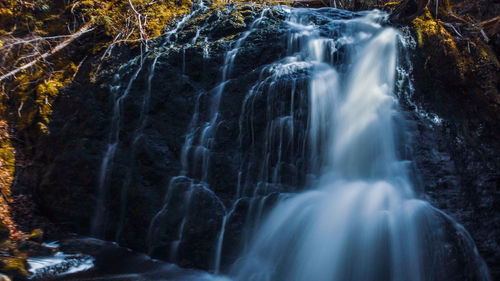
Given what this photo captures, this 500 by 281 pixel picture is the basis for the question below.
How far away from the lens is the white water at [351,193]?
11.5 ft

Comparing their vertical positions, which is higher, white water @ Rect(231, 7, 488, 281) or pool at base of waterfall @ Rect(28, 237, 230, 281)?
white water @ Rect(231, 7, 488, 281)

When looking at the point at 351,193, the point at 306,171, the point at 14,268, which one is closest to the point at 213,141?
the point at 306,171

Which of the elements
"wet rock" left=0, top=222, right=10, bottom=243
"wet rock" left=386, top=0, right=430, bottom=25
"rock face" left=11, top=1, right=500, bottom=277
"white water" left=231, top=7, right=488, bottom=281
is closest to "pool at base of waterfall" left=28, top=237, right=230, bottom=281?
"rock face" left=11, top=1, right=500, bottom=277

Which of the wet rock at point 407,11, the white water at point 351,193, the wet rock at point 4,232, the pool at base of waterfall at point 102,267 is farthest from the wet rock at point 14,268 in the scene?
the wet rock at point 407,11

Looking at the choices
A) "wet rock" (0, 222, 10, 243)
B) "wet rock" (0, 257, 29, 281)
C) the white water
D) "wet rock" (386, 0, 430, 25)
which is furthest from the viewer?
"wet rock" (386, 0, 430, 25)

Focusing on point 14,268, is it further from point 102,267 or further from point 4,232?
point 4,232

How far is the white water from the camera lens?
350cm

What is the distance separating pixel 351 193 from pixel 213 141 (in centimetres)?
217

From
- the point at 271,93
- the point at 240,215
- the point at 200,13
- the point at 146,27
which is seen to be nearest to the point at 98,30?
the point at 146,27

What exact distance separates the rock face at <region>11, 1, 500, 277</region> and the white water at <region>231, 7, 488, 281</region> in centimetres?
25

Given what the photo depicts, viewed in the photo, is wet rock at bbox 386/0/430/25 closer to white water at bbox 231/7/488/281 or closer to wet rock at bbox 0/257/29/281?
white water at bbox 231/7/488/281

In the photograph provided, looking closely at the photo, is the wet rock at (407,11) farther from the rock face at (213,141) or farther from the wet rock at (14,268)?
the wet rock at (14,268)

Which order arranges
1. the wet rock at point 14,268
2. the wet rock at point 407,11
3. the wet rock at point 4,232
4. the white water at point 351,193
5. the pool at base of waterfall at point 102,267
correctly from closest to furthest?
the white water at point 351,193
the wet rock at point 14,268
the pool at base of waterfall at point 102,267
the wet rock at point 4,232
the wet rock at point 407,11

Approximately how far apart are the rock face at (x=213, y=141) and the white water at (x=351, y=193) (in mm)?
246
